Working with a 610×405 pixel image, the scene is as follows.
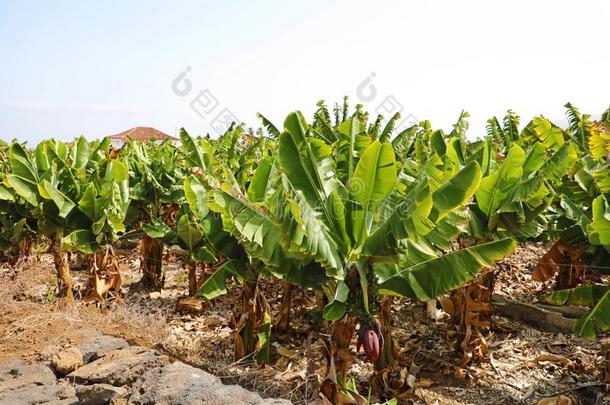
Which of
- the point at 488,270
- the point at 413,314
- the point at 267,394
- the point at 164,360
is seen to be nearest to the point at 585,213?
the point at 488,270

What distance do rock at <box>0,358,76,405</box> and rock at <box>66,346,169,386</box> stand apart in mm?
230

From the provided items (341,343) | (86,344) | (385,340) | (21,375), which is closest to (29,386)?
(21,375)

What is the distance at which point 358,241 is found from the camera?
5.11 metres

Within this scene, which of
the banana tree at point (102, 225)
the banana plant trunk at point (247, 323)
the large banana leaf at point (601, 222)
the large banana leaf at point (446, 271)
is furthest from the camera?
the banana tree at point (102, 225)

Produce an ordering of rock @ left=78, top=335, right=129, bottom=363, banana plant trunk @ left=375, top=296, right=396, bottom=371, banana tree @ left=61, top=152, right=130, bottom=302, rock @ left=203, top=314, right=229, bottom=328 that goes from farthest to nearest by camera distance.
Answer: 1. rock @ left=203, top=314, right=229, bottom=328
2. banana tree @ left=61, top=152, right=130, bottom=302
3. banana plant trunk @ left=375, top=296, right=396, bottom=371
4. rock @ left=78, top=335, right=129, bottom=363

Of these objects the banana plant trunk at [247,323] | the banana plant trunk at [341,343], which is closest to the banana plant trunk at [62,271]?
the banana plant trunk at [247,323]

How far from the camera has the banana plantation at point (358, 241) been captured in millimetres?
4781

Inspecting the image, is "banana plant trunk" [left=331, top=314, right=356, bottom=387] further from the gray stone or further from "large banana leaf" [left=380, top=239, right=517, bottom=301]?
the gray stone

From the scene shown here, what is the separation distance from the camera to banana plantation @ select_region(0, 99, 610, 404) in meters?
4.78

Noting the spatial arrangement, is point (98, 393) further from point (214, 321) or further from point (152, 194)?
point (152, 194)

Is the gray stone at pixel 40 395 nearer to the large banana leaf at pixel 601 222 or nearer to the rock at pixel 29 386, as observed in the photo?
the rock at pixel 29 386

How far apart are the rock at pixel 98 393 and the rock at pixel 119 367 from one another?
0.97 ft

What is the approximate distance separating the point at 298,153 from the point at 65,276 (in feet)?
20.5

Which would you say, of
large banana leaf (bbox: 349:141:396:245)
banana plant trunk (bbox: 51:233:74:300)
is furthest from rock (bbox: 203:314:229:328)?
large banana leaf (bbox: 349:141:396:245)
